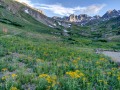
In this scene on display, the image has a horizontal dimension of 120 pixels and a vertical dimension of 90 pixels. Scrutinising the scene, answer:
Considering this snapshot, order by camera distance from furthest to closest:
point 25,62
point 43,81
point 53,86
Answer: point 25,62 < point 43,81 < point 53,86

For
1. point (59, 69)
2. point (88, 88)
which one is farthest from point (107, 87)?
point (59, 69)

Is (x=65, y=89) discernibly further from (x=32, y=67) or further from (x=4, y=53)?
(x=4, y=53)

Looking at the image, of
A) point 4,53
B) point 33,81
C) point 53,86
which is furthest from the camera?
point 4,53

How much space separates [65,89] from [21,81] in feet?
10.2

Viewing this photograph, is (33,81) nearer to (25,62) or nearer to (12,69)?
(12,69)

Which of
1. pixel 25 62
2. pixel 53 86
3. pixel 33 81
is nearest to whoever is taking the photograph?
pixel 53 86

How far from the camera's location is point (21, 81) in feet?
51.5

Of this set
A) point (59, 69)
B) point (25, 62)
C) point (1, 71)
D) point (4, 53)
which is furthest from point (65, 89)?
point (4, 53)

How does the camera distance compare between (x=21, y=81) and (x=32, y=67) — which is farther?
(x=32, y=67)

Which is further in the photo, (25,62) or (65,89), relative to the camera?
(25,62)

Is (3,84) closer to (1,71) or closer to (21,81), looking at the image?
(21,81)

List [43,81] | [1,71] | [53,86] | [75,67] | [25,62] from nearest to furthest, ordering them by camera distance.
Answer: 1. [53,86]
2. [43,81]
3. [1,71]
4. [75,67]
5. [25,62]

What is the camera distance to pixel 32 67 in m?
20.5

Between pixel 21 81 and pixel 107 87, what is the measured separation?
5.26m
